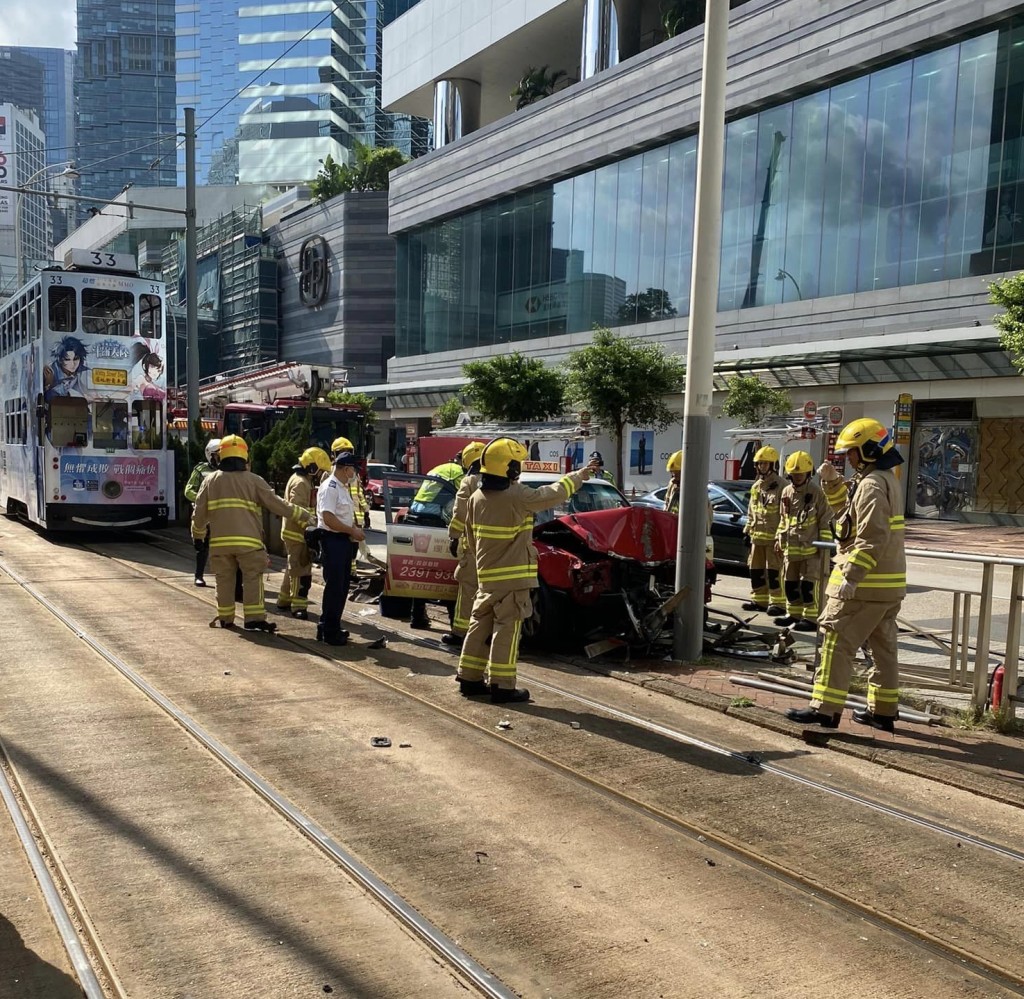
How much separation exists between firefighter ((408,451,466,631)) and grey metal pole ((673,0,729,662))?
2.40 meters

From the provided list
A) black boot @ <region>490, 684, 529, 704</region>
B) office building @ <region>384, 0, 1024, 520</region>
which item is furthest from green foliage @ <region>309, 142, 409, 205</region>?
black boot @ <region>490, 684, 529, 704</region>

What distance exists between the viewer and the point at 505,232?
153 ft

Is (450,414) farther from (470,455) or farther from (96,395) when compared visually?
(470,455)

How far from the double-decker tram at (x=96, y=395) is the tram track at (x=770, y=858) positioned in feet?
35.0

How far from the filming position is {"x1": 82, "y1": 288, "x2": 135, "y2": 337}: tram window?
16.4 metres

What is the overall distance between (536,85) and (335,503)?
141ft

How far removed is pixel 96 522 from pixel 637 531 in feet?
37.0

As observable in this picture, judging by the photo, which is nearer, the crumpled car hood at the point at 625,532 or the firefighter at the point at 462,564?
Answer: the firefighter at the point at 462,564

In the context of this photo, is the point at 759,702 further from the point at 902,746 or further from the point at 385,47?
the point at 385,47

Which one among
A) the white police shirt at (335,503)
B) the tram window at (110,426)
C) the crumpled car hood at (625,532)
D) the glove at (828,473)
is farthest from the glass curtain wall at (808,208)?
the white police shirt at (335,503)

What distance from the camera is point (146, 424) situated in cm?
1692

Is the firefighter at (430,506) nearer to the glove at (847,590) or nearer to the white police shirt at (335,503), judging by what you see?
the white police shirt at (335,503)

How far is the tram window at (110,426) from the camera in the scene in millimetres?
16594

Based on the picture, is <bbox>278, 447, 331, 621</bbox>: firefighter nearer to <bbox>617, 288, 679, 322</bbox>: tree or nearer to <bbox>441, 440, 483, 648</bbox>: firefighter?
<bbox>441, 440, 483, 648</bbox>: firefighter
